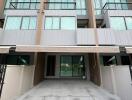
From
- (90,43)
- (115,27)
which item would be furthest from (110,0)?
(90,43)

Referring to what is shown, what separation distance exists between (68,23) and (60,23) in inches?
41.4

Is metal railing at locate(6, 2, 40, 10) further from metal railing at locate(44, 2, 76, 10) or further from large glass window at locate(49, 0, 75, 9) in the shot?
large glass window at locate(49, 0, 75, 9)

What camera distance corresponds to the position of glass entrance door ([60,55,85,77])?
16.5 metres

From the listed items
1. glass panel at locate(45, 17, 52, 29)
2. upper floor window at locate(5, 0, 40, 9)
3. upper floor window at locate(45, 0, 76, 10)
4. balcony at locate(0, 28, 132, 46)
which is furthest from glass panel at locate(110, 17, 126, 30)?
upper floor window at locate(5, 0, 40, 9)

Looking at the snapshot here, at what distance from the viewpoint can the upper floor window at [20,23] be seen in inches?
587

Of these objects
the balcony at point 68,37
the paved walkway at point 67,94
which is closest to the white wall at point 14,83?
the paved walkway at point 67,94

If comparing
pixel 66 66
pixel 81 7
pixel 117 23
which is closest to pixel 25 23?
pixel 66 66

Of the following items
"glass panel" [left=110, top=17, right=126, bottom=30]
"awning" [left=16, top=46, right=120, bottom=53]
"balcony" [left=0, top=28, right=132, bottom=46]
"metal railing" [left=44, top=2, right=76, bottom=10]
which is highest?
"metal railing" [left=44, top=2, right=76, bottom=10]

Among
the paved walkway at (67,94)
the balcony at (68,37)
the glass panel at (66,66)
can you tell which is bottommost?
the paved walkway at (67,94)

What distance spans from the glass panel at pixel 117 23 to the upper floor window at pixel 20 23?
10.2 metres

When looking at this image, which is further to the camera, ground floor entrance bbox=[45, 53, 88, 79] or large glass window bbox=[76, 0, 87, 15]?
large glass window bbox=[76, 0, 87, 15]

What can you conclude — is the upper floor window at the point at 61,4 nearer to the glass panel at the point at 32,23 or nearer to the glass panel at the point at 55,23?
the glass panel at the point at 55,23

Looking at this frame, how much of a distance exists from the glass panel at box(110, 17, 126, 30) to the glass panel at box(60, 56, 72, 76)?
741 cm

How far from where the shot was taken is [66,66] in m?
16.8
